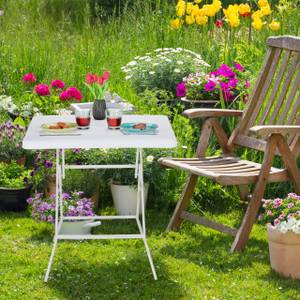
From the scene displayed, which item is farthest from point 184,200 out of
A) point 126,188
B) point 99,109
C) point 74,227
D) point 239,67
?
point 239,67

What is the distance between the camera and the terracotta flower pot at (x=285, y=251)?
4824mm

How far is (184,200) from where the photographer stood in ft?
18.9

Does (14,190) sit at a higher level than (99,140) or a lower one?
lower

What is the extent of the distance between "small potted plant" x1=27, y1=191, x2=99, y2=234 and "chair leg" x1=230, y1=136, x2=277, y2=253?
0.95 m

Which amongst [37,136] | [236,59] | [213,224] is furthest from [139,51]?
[37,136]

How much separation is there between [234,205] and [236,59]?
5.67ft

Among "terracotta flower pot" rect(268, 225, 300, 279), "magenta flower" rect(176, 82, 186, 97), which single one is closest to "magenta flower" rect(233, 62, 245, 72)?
"magenta flower" rect(176, 82, 186, 97)

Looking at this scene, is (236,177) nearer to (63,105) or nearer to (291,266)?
(291,266)

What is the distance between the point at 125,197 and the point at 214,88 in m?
1.33

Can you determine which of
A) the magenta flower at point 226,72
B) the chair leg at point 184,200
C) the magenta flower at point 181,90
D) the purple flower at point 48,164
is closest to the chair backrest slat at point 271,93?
the chair leg at point 184,200

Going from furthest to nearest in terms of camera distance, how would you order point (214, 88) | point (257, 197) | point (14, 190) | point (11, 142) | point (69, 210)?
1. point (214, 88)
2. point (11, 142)
3. point (14, 190)
4. point (69, 210)
5. point (257, 197)

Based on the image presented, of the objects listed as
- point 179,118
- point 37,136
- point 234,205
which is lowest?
point 234,205

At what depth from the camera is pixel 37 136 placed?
15.5ft

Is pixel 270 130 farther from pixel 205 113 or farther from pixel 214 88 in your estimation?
pixel 214 88
